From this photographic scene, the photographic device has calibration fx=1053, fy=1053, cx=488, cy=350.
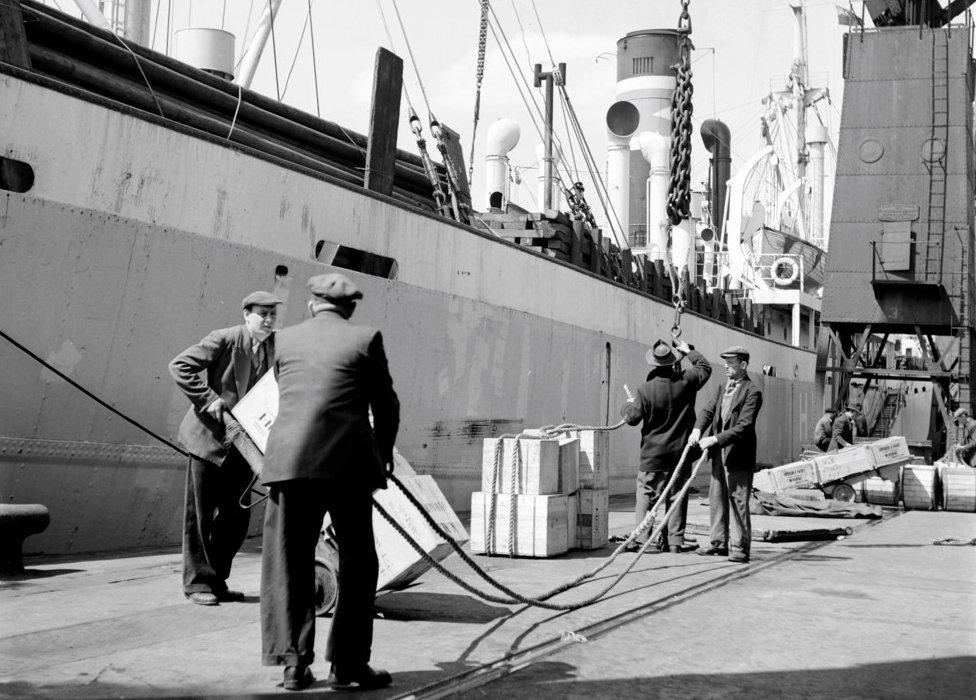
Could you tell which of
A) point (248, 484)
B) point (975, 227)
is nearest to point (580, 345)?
point (248, 484)

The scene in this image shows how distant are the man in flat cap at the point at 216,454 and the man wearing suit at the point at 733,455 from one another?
380cm

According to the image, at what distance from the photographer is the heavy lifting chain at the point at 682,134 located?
26.6ft

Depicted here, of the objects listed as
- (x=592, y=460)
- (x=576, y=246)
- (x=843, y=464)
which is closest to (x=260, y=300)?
(x=592, y=460)

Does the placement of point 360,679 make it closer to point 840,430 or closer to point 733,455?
point 733,455

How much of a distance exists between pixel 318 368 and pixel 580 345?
11596 millimetres

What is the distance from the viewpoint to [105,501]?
7.12m

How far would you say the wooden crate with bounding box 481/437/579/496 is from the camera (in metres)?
7.98

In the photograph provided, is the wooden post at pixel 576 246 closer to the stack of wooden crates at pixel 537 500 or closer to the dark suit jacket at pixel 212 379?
the stack of wooden crates at pixel 537 500

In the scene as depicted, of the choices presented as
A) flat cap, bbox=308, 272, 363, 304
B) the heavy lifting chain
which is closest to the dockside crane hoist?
the heavy lifting chain

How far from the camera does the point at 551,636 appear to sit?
4.86 metres

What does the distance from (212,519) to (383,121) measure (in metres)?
6.40

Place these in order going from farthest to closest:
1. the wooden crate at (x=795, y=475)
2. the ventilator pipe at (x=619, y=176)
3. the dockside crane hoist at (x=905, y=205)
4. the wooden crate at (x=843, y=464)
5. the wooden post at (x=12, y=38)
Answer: the ventilator pipe at (x=619, y=176)
the dockside crane hoist at (x=905, y=205)
the wooden crate at (x=843, y=464)
the wooden crate at (x=795, y=475)
the wooden post at (x=12, y=38)

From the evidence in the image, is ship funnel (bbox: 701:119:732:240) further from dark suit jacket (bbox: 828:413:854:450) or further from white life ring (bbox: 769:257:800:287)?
dark suit jacket (bbox: 828:413:854:450)

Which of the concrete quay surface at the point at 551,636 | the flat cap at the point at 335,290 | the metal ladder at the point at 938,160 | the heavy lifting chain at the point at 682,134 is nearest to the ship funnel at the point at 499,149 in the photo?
the metal ladder at the point at 938,160
